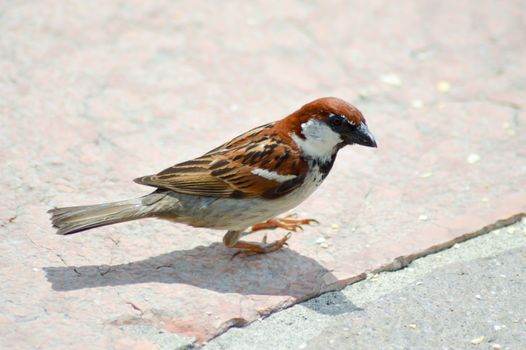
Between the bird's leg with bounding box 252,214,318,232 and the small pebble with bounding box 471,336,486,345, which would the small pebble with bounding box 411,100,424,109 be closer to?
the bird's leg with bounding box 252,214,318,232

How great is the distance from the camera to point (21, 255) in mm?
3328

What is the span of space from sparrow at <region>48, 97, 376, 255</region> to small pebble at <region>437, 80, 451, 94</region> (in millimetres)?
1466

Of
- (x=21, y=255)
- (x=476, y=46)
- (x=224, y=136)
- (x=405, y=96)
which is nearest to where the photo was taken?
(x=21, y=255)

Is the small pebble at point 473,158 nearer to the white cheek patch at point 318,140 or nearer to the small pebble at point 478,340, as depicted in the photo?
the white cheek patch at point 318,140

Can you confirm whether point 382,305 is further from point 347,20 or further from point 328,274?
point 347,20

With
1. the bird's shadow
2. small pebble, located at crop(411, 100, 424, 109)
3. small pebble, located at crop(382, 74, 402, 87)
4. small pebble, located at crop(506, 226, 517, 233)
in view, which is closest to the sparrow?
the bird's shadow

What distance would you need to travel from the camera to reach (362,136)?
137 inches

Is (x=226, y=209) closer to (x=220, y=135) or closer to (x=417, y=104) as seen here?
(x=220, y=135)

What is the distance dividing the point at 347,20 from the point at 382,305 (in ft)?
9.01

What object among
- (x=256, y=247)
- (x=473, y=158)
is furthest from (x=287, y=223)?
(x=473, y=158)

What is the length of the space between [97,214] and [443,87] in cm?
239

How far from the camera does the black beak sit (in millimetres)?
3482

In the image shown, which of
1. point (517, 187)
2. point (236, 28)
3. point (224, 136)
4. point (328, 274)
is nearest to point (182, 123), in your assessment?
point (224, 136)

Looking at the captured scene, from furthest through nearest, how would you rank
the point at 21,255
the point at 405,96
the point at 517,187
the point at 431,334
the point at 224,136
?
the point at 405,96
the point at 224,136
the point at 517,187
the point at 21,255
the point at 431,334
